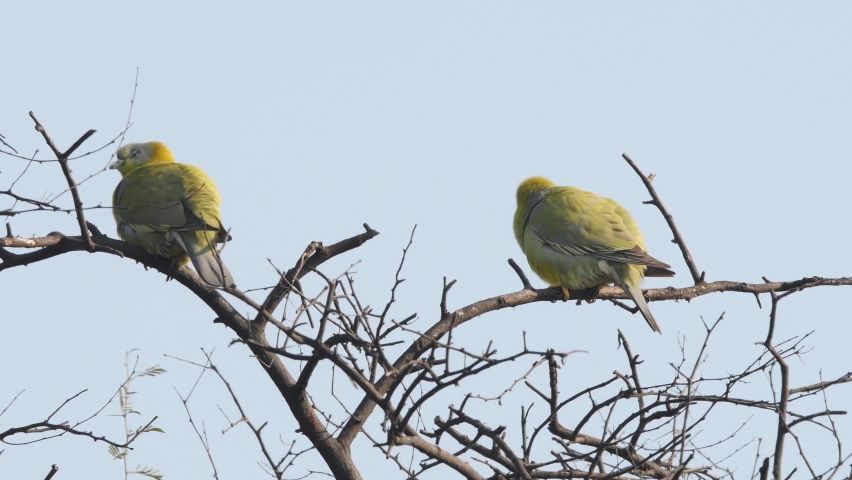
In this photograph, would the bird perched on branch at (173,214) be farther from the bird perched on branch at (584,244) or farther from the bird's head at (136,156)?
the bird perched on branch at (584,244)

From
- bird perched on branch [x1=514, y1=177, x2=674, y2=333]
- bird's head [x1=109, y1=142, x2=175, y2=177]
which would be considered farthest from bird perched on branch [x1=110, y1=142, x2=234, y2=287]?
bird perched on branch [x1=514, y1=177, x2=674, y2=333]

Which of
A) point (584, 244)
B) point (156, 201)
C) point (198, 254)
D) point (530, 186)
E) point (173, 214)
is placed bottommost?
point (584, 244)

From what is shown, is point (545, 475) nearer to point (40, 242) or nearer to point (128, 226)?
point (40, 242)

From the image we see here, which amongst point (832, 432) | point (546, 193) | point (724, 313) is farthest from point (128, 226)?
point (832, 432)

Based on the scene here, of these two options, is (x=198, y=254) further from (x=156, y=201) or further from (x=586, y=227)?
(x=586, y=227)

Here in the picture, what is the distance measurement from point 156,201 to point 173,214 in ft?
1.50

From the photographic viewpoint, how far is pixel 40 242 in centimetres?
457

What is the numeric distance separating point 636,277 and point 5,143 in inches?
160

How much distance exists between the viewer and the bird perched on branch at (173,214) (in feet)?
19.6

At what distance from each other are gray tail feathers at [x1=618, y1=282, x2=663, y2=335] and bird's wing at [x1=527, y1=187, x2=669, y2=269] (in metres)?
0.27

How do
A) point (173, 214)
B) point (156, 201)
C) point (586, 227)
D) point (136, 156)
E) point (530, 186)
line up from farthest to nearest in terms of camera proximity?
point (530, 186)
point (136, 156)
point (586, 227)
point (156, 201)
point (173, 214)

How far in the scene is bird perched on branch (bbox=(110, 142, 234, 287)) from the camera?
19.6ft

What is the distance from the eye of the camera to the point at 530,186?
8148mm

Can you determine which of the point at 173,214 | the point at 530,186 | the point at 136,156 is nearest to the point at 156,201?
the point at 173,214
